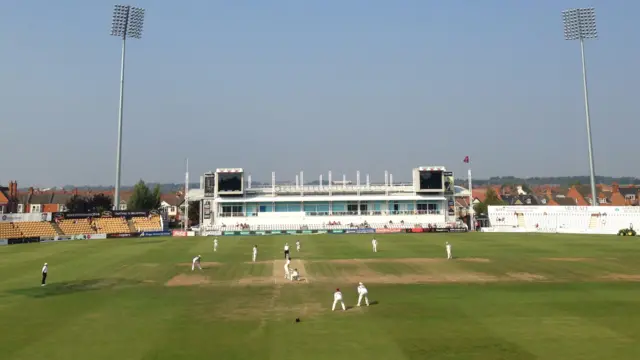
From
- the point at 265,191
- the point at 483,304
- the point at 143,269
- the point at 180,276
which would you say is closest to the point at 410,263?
the point at 483,304

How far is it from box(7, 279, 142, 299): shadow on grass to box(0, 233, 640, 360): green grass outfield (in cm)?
12

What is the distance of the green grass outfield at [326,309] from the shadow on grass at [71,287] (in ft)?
0.38

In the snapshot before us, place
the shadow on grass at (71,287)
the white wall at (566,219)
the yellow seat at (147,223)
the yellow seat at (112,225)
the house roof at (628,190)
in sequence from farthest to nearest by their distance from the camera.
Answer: the house roof at (628,190)
the yellow seat at (147,223)
the yellow seat at (112,225)
the white wall at (566,219)
the shadow on grass at (71,287)

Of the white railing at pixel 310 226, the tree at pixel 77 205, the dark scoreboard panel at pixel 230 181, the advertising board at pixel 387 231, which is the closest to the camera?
the advertising board at pixel 387 231

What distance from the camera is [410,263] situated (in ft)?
118

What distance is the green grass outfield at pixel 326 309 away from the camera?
1523cm

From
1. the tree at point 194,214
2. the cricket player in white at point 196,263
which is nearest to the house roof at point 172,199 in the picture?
the tree at point 194,214

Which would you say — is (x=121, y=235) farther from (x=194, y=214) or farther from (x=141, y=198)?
(x=194, y=214)

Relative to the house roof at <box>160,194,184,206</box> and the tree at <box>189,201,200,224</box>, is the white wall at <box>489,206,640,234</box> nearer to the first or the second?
the tree at <box>189,201,200,224</box>

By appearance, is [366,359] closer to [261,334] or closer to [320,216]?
[261,334]

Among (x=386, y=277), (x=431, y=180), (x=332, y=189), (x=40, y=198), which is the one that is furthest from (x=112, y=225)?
(x=386, y=277)

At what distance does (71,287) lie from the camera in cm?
2744

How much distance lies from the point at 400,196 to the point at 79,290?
60967 mm

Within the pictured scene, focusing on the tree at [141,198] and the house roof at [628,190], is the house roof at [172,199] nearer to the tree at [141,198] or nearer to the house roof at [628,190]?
the tree at [141,198]
